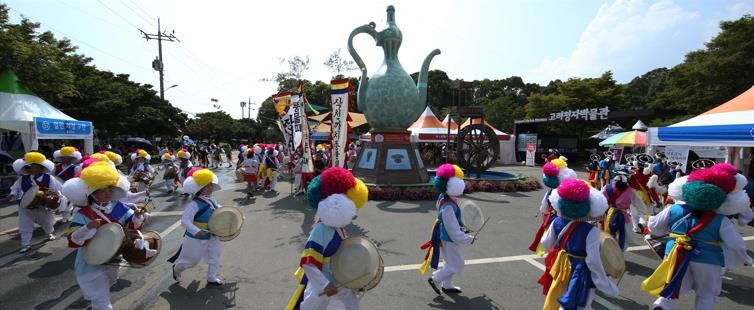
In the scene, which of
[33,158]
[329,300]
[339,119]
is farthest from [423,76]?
[329,300]

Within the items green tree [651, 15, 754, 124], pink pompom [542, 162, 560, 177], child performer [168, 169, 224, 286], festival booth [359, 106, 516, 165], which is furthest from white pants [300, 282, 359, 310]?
green tree [651, 15, 754, 124]

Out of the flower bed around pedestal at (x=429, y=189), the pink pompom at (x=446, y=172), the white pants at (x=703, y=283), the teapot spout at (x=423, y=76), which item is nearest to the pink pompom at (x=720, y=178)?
the white pants at (x=703, y=283)

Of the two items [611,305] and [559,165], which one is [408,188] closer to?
[559,165]

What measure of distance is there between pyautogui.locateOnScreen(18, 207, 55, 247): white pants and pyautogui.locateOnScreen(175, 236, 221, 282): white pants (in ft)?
12.5

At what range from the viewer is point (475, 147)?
48.5 feet

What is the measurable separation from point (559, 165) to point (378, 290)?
11.2 feet

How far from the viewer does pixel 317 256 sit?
2.92 metres

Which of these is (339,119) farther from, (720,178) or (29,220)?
(720,178)

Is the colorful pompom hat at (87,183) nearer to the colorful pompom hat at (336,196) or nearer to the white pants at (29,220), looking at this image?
the colorful pompom hat at (336,196)

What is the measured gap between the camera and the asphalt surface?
4.29 metres

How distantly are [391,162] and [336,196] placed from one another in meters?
10.2

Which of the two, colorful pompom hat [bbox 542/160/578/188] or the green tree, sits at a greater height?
the green tree

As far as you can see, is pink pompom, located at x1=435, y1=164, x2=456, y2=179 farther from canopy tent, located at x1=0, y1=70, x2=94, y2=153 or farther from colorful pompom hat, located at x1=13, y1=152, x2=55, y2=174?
canopy tent, located at x1=0, y1=70, x2=94, y2=153

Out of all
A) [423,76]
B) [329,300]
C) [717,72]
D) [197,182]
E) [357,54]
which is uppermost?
[717,72]
